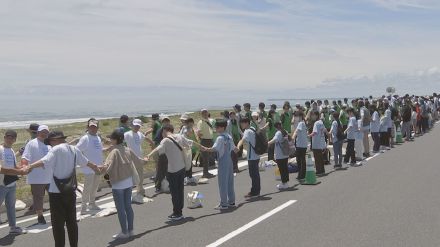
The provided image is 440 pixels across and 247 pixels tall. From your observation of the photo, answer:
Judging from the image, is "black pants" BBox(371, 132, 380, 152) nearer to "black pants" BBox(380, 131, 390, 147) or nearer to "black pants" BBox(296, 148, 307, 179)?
"black pants" BBox(380, 131, 390, 147)

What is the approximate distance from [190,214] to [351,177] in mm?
5759

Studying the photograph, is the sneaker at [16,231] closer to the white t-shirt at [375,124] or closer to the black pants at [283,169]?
the black pants at [283,169]

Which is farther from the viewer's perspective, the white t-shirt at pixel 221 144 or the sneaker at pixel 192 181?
the sneaker at pixel 192 181

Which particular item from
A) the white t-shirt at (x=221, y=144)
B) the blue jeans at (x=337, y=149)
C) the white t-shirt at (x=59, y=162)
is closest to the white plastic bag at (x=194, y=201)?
the white t-shirt at (x=221, y=144)

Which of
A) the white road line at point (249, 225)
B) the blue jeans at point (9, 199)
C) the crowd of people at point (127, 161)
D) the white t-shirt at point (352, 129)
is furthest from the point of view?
the white t-shirt at point (352, 129)

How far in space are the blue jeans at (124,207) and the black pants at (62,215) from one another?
37.8 inches

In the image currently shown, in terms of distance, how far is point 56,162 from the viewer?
6832mm

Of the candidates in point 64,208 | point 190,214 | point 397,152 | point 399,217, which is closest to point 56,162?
point 64,208

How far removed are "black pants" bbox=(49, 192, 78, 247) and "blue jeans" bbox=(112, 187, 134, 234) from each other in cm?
96

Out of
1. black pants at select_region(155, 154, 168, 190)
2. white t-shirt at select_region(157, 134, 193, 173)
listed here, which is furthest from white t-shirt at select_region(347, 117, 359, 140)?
white t-shirt at select_region(157, 134, 193, 173)

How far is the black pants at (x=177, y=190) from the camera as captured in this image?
9016 mm

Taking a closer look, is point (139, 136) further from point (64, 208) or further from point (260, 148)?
point (64, 208)

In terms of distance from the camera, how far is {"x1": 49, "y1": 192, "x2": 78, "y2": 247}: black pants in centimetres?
682

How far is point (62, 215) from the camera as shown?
22.4 feet
